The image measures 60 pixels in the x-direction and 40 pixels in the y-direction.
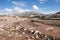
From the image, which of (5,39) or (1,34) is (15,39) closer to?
(5,39)

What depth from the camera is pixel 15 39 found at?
1484 cm

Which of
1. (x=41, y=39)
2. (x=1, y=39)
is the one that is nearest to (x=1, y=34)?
(x=1, y=39)

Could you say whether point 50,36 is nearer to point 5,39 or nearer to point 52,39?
point 52,39

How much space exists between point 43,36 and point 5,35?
17.2 ft

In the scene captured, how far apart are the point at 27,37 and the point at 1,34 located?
3.99 metres

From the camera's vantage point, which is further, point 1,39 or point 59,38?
point 1,39

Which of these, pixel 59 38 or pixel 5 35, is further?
pixel 5 35

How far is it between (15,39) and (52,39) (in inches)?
180

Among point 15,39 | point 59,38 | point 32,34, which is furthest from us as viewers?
point 32,34

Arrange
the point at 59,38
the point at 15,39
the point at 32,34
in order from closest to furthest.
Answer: the point at 59,38 → the point at 15,39 → the point at 32,34

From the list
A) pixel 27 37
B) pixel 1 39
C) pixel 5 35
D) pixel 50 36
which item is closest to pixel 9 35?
pixel 5 35

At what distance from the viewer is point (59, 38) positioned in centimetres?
1393

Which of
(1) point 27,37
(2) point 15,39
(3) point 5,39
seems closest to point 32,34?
(1) point 27,37

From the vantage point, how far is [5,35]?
639 inches
